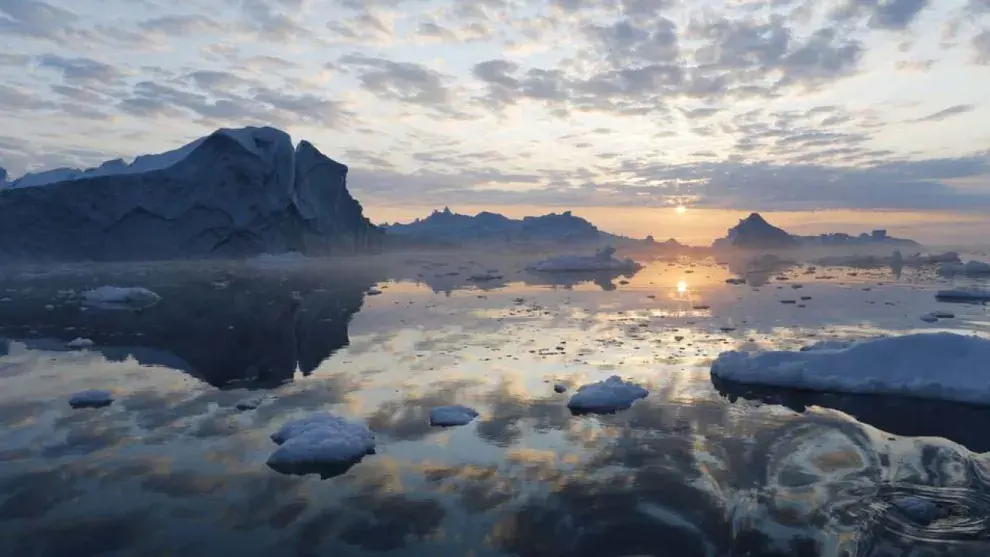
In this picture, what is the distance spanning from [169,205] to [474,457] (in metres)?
49.0

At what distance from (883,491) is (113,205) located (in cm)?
5284

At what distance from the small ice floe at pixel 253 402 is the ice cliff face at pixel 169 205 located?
136ft

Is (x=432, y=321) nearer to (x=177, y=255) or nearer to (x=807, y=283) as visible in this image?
(x=807, y=283)

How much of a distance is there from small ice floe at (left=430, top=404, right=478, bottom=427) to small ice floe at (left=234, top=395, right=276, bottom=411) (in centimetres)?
259

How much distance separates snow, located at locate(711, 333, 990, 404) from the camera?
902cm

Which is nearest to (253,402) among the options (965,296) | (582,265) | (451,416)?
(451,416)

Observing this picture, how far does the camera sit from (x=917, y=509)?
528 cm

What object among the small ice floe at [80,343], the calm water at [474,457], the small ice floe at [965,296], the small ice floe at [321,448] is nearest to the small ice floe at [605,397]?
the calm water at [474,457]

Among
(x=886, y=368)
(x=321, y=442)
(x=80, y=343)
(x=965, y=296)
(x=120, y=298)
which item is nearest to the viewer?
(x=321, y=442)

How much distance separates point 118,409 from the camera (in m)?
8.77

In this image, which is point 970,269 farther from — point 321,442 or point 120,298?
point 120,298

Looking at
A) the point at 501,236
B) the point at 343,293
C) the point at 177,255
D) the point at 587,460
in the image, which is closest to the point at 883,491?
the point at 587,460

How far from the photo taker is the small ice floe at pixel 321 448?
21.5 feet

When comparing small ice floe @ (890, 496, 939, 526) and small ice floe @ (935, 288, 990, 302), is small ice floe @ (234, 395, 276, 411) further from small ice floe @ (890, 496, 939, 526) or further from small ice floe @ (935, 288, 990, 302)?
small ice floe @ (935, 288, 990, 302)
